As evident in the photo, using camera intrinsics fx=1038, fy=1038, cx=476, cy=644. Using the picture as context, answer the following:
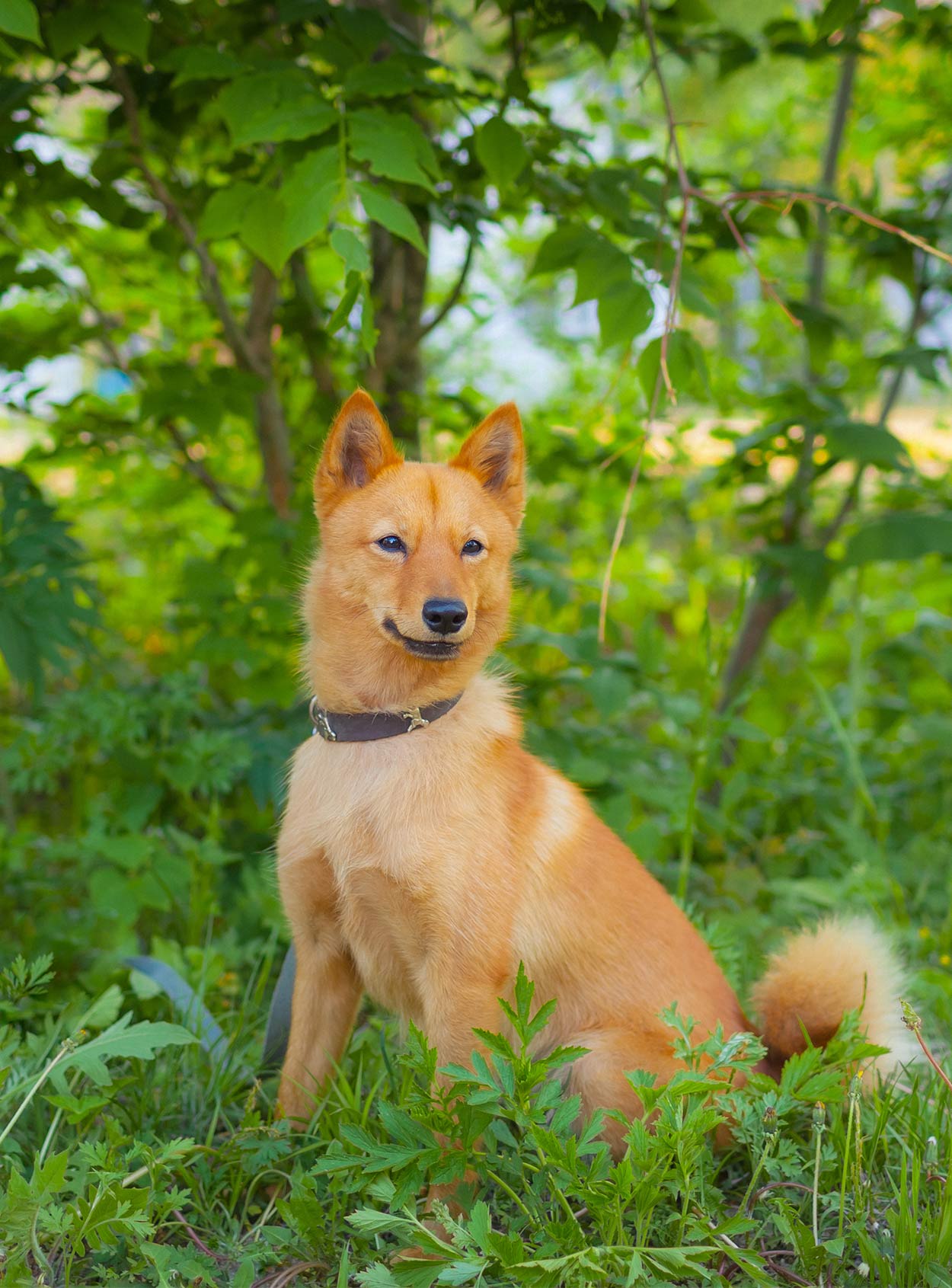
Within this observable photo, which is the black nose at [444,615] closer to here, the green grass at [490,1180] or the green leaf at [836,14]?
the green grass at [490,1180]

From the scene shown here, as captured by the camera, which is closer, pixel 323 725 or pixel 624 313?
pixel 323 725

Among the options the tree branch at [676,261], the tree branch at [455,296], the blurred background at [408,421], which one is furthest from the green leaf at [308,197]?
the tree branch at [455,296]

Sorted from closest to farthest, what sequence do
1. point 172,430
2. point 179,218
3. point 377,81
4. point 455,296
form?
1. point 377,81
2. point 179,218
3. point 455,296
4. point 172,430

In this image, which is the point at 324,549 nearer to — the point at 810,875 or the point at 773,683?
the point at 810,875

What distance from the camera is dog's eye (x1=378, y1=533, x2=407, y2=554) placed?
2.03 m

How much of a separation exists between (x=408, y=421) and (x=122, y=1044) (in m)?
2.42

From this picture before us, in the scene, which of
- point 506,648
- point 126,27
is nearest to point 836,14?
point 126,27

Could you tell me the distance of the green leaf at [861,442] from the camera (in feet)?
9.44

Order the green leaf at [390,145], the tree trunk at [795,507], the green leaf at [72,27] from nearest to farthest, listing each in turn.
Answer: the green leaf at [390,145], the green leaf at [72,27], the tree trunk at [795,507]

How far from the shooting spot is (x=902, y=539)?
315cm

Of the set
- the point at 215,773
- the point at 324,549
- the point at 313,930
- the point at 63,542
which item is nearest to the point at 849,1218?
the point at 313,930

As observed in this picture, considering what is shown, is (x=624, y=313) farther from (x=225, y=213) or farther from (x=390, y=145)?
(x=225, y=213)

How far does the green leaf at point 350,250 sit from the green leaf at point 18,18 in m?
0.56

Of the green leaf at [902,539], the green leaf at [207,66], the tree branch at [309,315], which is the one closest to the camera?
the green leaf at [207,66]
